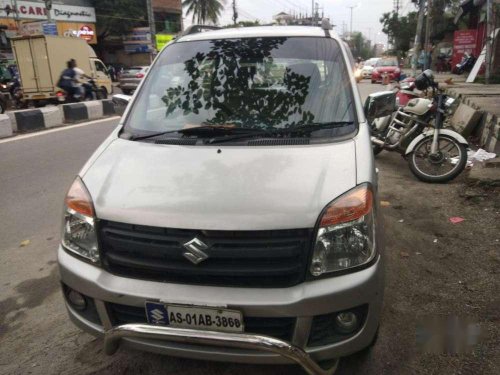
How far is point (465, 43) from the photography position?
22.8 m

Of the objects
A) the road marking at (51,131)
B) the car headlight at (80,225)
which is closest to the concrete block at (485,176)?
the car headlight at (80,225)

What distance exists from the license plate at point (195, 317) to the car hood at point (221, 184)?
36 centimetres

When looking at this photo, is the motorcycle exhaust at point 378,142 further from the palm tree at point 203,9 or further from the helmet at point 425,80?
the palm tree at point 203,9

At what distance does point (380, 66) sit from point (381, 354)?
26.1 meters

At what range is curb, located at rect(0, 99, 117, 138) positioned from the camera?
399 inches

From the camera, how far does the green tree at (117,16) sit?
1436 inches

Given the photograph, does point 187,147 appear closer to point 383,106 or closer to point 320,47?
point 320,47

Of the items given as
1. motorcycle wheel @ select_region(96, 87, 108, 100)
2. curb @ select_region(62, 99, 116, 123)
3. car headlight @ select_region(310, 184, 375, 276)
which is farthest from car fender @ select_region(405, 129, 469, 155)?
motorcycle wheel @ select_region(96, 87, 108, 100)

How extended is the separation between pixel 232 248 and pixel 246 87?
1414 mm

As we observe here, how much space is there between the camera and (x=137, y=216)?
1986 millimetres

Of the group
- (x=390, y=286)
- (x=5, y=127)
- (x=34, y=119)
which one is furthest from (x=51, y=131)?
(x=390, y=286)

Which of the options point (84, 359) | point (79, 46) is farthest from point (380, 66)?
point (84, 359)

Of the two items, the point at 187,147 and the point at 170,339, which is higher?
the point at 187,147

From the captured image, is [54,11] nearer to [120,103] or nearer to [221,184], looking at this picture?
[120,103]
